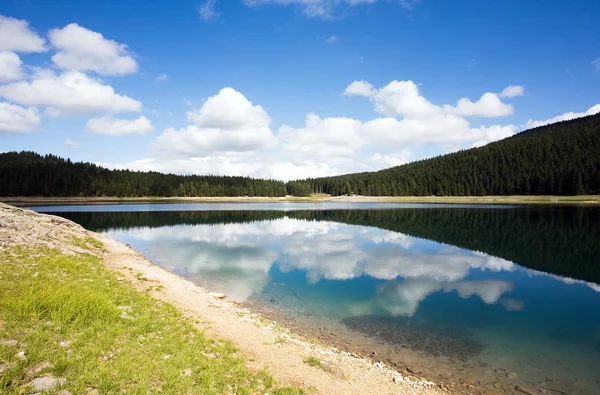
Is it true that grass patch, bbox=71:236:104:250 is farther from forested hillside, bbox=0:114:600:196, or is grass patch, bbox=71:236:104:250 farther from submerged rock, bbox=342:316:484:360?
forested hillside, bbox=0:114:600:196

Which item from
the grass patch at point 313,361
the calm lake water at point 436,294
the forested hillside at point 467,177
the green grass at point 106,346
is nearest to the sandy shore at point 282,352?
the grass patch at point 313,361

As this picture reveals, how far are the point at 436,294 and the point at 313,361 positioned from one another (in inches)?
532

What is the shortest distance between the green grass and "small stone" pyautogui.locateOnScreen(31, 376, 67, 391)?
0.14 metres

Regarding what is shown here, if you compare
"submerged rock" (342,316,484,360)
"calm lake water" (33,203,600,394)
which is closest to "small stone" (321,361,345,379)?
"calm lake water" (33,203,600,394)

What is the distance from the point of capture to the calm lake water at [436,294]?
499 inches

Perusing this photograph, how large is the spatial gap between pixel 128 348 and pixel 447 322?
1415 centimetres

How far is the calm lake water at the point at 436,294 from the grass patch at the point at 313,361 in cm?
334

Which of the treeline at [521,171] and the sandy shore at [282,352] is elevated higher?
the treeline at [521,171]

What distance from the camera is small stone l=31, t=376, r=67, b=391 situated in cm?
670

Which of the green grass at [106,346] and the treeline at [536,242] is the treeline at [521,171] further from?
the green grass at [106,346]

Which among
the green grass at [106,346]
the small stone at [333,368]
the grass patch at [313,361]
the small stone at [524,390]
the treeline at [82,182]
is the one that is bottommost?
the small stone at [524,390]

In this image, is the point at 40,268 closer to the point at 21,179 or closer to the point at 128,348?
the point at 128,348

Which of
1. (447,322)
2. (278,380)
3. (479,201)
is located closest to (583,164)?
(479,201)

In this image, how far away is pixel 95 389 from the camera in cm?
705
